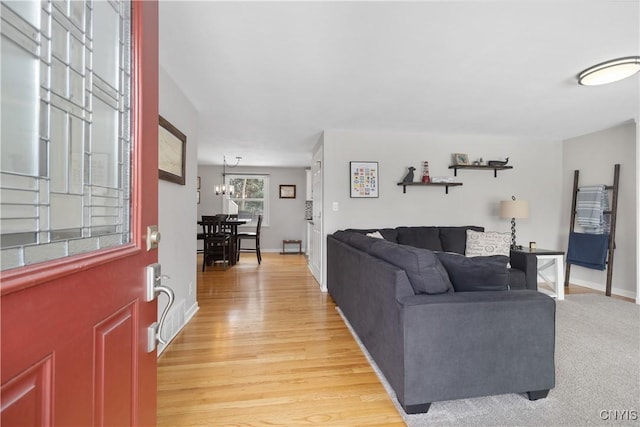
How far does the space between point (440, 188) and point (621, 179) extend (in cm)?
223

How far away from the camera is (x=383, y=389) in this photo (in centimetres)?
176

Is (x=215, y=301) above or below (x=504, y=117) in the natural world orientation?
below

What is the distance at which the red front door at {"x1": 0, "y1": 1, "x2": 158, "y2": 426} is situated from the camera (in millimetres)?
396

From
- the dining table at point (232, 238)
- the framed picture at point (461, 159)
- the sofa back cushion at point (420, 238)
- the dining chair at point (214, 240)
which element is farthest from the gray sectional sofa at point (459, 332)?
the dining table at point (232, 238)

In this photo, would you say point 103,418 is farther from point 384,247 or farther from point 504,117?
point 504,117

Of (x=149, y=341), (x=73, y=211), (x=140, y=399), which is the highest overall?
(x=73, y=211)

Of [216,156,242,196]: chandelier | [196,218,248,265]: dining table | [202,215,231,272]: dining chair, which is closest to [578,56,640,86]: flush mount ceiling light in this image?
[202,215,231,272]: dining chair

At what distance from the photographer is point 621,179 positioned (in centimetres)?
375

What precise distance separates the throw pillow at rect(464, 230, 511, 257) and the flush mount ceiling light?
186 centimetres

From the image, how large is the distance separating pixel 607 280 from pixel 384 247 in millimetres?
3699

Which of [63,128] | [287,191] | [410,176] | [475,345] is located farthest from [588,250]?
[287,191]

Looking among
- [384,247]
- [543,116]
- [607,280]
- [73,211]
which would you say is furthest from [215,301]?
[607,280]

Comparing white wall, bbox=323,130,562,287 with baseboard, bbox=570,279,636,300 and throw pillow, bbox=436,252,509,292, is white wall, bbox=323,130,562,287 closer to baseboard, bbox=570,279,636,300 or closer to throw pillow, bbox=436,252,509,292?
baseboard, bbox=570,279,636,300

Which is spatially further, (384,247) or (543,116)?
(543,116)
